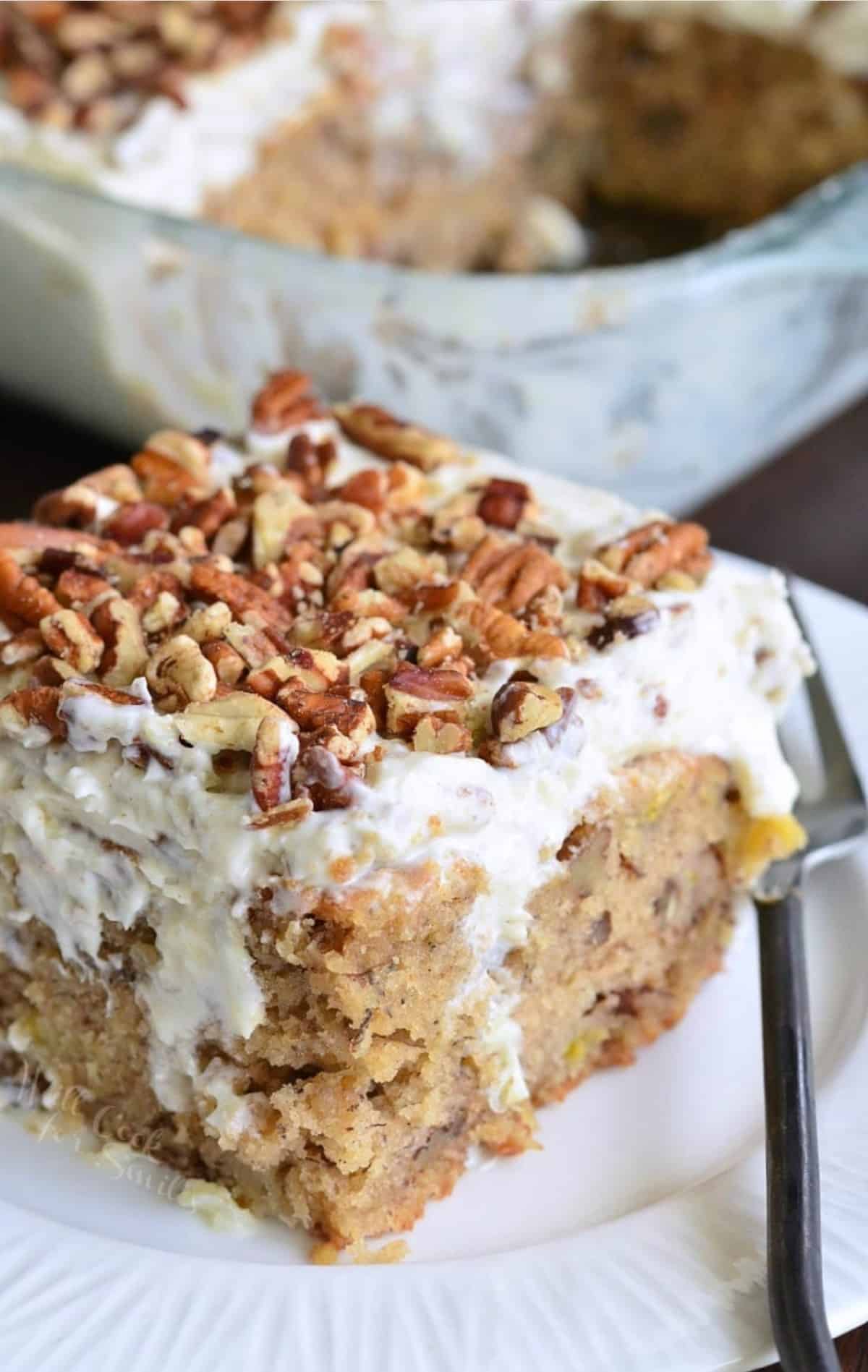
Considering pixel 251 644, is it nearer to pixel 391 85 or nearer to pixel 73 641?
pixel 73 641

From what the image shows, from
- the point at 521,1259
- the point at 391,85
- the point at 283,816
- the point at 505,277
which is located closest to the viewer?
the point at 283,816

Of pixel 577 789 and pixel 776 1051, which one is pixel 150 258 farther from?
pixel 776 1051

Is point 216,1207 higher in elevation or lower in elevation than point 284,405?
lower

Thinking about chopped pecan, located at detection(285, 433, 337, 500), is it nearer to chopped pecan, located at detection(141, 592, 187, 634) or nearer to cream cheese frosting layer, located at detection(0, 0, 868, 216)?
chopped pecan, located at detection(141, 592, 187, 634)

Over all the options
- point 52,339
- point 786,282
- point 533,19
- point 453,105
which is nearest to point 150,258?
point 52,339

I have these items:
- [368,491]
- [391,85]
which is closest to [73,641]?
[368,491]

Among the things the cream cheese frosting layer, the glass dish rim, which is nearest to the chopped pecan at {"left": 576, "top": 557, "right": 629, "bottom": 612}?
the glass dish rim
